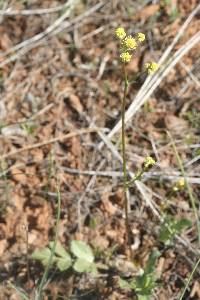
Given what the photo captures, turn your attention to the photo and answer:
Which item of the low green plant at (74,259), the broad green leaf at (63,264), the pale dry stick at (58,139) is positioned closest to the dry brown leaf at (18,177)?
the pale dry stick at (58,139)

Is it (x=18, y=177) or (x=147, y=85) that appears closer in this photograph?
(x=18, y=177)

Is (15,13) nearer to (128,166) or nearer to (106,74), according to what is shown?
(106,74)

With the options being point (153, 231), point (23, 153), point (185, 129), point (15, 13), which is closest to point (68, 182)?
point (23, 153)

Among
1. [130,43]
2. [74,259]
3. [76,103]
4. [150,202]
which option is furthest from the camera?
[76,103]

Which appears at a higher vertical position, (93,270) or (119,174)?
(119,174)

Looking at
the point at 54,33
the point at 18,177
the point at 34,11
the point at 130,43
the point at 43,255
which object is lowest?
the point at 43,255

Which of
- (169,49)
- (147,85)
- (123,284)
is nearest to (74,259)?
(123,284)

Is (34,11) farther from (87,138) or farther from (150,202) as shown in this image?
(150,202)
